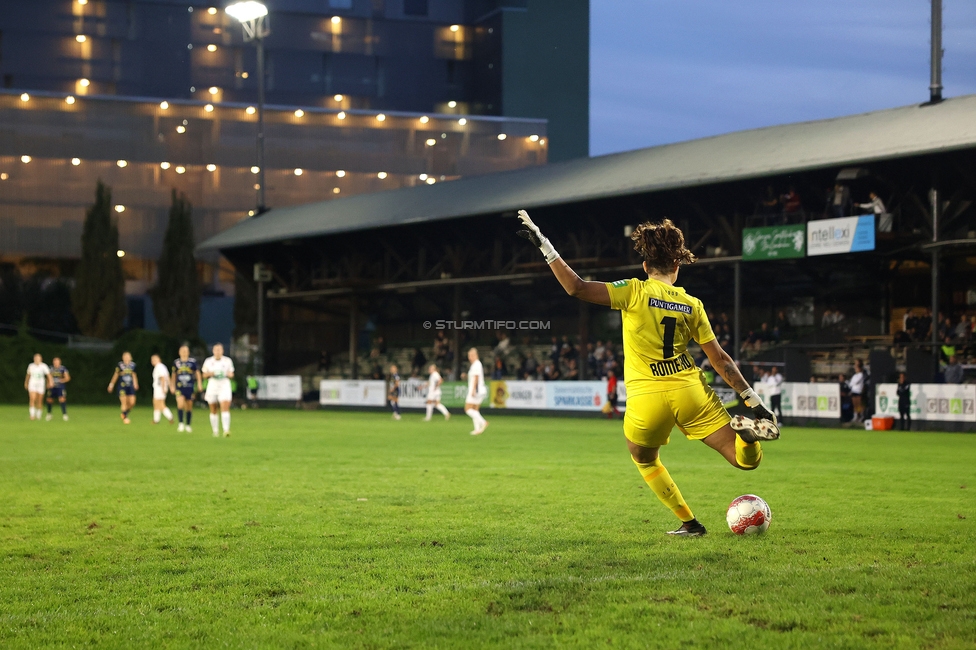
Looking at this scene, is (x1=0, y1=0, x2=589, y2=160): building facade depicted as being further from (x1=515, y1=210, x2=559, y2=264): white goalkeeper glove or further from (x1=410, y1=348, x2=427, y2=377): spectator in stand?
(x1=515, y1=210, x2=559, y2=264): white goalkeeper glove

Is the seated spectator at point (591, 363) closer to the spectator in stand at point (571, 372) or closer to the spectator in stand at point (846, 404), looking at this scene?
the spectator in stand at point (571, 372)

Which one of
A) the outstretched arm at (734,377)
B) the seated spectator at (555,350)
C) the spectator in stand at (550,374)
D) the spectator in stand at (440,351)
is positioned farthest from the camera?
the spectator in stand at (440,351)

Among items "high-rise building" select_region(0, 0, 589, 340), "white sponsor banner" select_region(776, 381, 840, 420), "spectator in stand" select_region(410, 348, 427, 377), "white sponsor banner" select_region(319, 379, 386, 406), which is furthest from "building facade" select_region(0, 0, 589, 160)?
"white sponsor banner" select_region(776, 381, 840, 420)

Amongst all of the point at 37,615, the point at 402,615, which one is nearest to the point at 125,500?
the point at 37,615

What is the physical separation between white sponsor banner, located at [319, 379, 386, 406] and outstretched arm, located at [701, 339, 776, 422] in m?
35.5

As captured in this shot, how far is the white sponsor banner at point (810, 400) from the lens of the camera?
30500 millimetres

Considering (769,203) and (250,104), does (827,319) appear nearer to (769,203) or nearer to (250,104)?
(769,203)

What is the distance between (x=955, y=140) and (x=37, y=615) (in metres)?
26.8

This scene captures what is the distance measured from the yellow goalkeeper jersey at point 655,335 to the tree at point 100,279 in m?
57.5

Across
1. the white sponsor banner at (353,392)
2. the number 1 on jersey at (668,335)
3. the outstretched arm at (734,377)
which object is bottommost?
the white sponsor banner at (353,392)

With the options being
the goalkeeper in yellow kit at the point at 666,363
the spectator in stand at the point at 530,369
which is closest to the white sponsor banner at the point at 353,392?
the spectator in stand at the point at 530,369

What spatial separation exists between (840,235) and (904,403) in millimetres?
5207

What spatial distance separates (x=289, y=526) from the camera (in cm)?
962

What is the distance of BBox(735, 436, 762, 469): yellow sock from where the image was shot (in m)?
7.75
